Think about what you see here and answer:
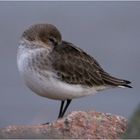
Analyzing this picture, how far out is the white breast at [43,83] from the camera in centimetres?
846

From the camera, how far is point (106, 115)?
7441 millimetres

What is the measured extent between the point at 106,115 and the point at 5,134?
1251 mm

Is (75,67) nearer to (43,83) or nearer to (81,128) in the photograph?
(43,83)

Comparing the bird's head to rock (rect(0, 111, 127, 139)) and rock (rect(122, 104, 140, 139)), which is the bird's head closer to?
rock (rect(0, 111, 127, 139))

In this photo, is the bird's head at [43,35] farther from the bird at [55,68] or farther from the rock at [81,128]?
the rock at [81,128]

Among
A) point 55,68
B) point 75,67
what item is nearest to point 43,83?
point 55,68

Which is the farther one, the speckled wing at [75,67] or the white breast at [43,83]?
the speckled wing at [75,67]

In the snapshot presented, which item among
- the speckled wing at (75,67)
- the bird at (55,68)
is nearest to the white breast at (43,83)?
the bird at (55,68)

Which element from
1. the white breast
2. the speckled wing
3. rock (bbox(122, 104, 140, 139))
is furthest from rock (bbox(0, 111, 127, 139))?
the speckled wing

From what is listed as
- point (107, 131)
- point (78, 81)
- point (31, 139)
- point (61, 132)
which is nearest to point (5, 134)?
point (61, 132)

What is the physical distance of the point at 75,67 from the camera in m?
9.10

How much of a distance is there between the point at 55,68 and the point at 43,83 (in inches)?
15.2

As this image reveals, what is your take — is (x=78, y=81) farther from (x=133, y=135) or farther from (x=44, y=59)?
(x=133, y=135)

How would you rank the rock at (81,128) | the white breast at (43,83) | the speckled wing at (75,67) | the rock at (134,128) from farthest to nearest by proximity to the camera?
the speckled wing at (75,67) < the white breast at (43,83) < the rock at (81,128) < the rock at (134,128)
